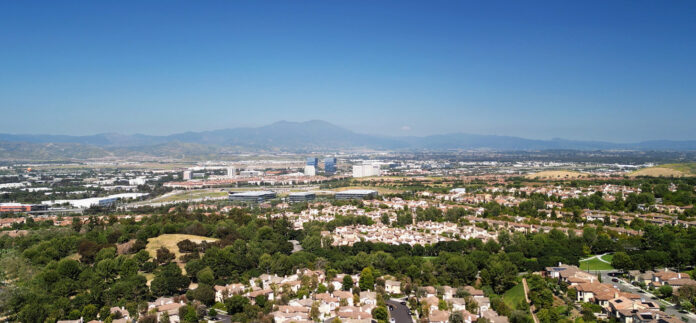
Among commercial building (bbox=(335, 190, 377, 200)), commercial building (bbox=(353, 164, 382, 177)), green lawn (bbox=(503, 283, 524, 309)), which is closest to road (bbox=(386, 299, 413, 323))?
green lawn (bbox=(503, 283, 524, 309))

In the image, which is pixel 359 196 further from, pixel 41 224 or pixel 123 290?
pixel 123 290

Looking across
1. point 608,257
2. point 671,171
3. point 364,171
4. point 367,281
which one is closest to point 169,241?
point 367,281

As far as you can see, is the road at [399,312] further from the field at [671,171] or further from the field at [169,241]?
the field at [671,171]

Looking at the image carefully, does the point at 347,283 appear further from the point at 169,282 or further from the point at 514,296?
the point at 169,282

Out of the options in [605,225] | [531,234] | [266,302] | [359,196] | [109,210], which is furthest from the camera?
[359,196]

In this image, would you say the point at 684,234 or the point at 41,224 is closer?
the point at 684,234

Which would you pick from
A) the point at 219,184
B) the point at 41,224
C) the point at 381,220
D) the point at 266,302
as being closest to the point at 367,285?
the point at 266,302

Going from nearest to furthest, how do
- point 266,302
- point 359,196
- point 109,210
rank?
point 266,302 < point 109,210 < point 359,196
